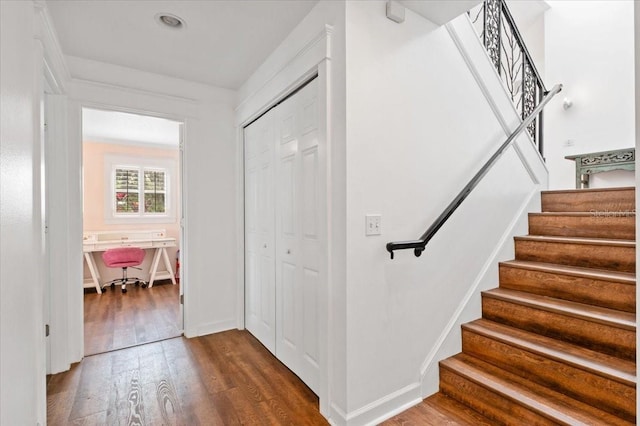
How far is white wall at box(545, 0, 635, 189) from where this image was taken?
140 inches

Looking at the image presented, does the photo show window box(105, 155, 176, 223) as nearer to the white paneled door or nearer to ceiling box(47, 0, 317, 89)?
ceiling box(47, 0, 317, 89)

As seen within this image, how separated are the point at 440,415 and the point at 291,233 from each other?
4.76 ft

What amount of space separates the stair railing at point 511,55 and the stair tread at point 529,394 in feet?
7.13

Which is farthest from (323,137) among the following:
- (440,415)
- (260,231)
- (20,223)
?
(440,415)

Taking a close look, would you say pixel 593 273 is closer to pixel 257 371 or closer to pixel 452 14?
pixel 452 14

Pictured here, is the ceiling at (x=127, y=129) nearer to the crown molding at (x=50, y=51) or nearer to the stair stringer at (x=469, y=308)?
the crown molding at (x=50, y=51)

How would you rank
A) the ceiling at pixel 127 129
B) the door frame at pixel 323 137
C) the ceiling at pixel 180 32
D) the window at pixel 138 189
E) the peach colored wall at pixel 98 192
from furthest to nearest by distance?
the window at pixel 138 189
the peach colored wall at pixel 98 192
the ceiling at pixel 127 129
the ceiling at pixel 180 32
the door frame at pixel 323 137

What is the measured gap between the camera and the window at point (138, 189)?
5233mm

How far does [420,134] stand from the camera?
6.46ft

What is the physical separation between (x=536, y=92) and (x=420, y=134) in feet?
6.92

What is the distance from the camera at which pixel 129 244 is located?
16.2 feet

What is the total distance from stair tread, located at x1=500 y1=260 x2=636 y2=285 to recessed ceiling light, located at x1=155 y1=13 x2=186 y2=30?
292 cm

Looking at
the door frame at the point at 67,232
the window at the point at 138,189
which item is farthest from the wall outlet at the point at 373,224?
the window at the point at 138,189

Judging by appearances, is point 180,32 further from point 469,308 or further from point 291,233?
point 469,308
